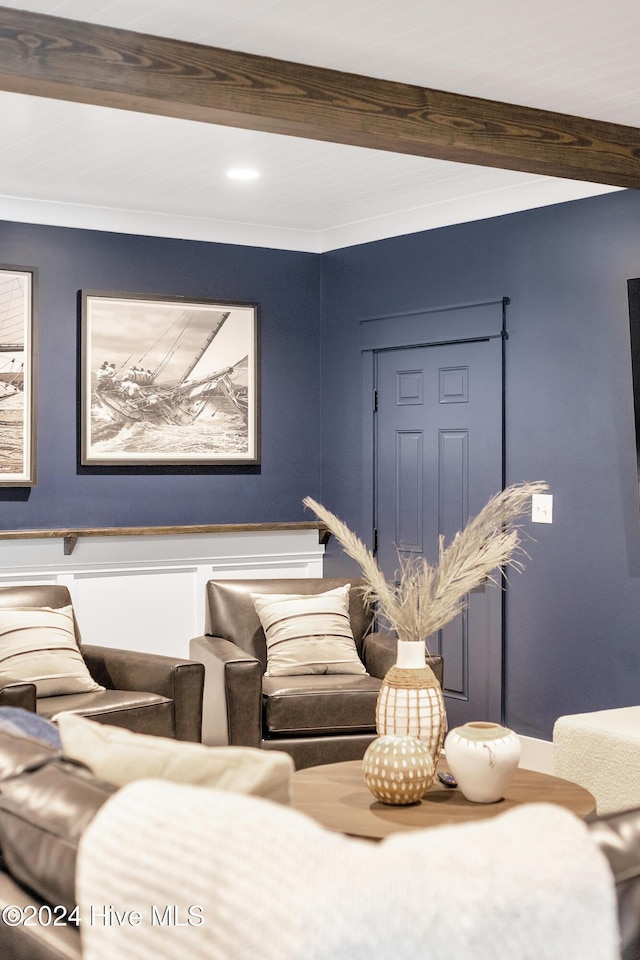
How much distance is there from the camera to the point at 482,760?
8.73 ft

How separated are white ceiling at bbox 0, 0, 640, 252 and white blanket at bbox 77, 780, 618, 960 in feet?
7.37

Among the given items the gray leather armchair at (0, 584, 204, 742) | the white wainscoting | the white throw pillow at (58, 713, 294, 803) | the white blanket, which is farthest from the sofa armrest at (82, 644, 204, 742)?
the white blanket

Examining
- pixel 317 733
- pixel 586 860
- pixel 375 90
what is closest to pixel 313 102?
pixel 375 90

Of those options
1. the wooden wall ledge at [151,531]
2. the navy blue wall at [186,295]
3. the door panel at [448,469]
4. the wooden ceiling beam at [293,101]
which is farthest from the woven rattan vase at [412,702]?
the navy blue wall at [186,295]

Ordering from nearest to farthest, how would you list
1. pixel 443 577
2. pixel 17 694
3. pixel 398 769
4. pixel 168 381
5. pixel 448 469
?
pixel 398 769 → pixel 443 577 → pixel 17 694 → pixel 448 469 → pixel 168 381

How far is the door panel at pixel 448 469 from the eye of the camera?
509cm

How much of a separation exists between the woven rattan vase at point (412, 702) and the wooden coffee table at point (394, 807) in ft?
0.46

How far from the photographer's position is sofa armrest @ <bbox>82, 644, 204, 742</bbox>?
410 centimetres

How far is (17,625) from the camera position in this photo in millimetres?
4141

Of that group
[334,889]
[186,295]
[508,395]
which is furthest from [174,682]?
[334,889]

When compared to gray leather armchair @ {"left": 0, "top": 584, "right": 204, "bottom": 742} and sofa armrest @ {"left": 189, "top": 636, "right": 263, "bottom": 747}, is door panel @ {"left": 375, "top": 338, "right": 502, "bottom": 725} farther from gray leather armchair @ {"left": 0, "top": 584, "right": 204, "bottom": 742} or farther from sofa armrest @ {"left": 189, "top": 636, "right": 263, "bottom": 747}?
gray leather armchair @ {"left": 0, "top": 584, "right": 204, "bottom": 742}

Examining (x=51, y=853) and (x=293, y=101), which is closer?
(x=51, y=853)

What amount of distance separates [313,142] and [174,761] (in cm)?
323

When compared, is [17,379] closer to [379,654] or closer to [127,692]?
[127,692]
